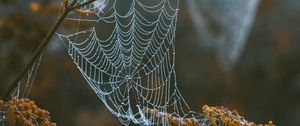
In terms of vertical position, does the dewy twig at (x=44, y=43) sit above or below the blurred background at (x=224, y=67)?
below

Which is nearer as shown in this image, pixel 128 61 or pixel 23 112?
pixel 23 112

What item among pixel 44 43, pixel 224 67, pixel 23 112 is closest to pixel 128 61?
pixel 23 112

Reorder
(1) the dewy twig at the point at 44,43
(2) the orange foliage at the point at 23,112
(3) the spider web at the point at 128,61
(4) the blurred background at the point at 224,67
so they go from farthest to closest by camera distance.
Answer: (4) the blurred background at the point at 224,67, (3) the spider web at the point at 128,61, (2) the orange foliage at the point at 23,112, (1) the dewy twig at the point at 44,43

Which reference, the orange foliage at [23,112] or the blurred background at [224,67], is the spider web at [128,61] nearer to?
the orange foliage at [23,112]

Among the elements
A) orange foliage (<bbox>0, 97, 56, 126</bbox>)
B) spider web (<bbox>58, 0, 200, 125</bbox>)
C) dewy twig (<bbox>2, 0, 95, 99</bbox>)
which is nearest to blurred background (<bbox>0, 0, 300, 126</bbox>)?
spider web (<bbox>58, 0, 200, 125</bbox>)

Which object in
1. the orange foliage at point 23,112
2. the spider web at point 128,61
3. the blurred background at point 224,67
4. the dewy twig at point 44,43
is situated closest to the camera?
the dewy twig at point 44,43

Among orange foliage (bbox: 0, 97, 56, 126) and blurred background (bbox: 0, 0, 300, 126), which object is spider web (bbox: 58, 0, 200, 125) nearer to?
orange foliage (bbox: 0, 97, 56, 126)

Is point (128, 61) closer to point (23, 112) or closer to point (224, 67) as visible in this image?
point (23, 112)

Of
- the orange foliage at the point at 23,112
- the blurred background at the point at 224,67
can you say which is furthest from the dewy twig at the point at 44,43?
the blurred background at the point at 224,67
